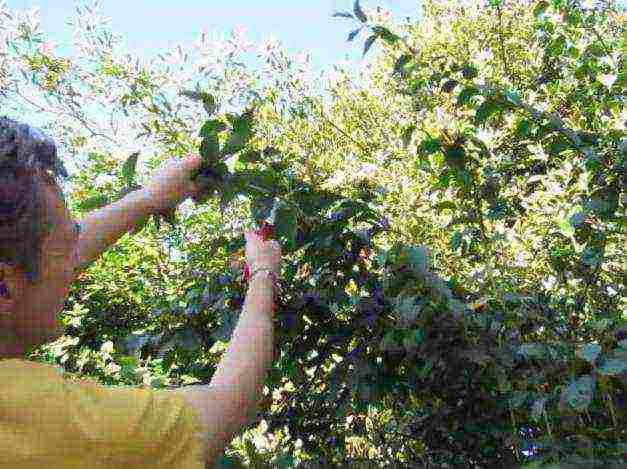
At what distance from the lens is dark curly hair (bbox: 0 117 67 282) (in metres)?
0.82

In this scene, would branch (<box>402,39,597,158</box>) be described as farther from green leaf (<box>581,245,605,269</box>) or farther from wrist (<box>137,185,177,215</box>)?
wrist (<box>137,185,177,215</box>)

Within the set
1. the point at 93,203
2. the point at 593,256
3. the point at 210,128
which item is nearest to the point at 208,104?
the point at 210,128

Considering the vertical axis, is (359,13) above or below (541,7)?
below

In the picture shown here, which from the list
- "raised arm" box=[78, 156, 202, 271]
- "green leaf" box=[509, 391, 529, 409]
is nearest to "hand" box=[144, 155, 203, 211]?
"raised arm" box=[78, 156, 202, 271]

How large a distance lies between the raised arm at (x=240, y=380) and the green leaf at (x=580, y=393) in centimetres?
61

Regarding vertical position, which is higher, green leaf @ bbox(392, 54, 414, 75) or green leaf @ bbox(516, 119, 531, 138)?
green leaf @ bbox(392, 54, 414, 75)

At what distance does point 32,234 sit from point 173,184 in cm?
69

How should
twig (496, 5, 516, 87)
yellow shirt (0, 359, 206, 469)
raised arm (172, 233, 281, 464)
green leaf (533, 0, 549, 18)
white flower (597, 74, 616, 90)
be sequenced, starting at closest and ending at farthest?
1. yellow shirt (0, 359, 206, 469)
2. raised arm (172, 233, 281, 464)
3. white flower (597, 74, 616, 90)
4. green leaf (533, 0, 549, 18)
5. twig (496, 5, 516, 87)

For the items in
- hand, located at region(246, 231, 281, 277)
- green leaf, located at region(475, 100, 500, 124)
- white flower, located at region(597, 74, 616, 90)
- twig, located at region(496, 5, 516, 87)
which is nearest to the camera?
hand, located at region(246, 231, 281, 277)

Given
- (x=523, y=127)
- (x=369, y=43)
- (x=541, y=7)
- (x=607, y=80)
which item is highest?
→ (x=541, y=7)

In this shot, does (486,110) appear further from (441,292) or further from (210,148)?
(210,148)

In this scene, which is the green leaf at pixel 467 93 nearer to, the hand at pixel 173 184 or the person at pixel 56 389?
the hand at pixel 173 184

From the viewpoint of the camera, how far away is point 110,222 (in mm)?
1430

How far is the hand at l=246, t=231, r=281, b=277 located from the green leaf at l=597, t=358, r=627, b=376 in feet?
2.18
